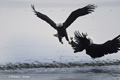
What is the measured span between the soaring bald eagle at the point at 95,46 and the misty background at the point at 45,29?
333 millimetres

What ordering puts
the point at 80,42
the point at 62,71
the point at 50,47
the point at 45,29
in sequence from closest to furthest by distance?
1. the point at 62,71
2. the point at 80,42
3. the point at 50,47
4. the point at 45,29

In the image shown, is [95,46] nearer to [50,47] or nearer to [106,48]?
[106,48]

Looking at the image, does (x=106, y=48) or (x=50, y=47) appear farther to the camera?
(x=50, y=47)

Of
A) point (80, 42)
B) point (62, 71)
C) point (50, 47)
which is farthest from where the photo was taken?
point (50, 47)

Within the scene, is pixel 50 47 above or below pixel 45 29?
Answer: below


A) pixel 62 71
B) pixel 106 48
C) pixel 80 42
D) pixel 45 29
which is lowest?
pixel 62 71

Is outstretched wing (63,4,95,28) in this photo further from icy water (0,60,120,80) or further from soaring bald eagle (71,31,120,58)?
icy water (0,60,120,80)

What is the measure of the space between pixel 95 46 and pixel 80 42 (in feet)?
1.14

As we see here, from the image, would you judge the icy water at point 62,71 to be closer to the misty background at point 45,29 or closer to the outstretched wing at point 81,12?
the misty background at point 45,29

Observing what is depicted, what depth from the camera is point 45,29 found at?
12711mm

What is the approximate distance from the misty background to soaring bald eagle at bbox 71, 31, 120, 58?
1.09 feet

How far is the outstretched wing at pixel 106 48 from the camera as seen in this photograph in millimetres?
10828

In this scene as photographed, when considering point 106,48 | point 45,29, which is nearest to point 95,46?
point 106,48

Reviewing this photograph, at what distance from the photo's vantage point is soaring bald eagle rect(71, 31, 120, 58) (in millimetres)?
10773
